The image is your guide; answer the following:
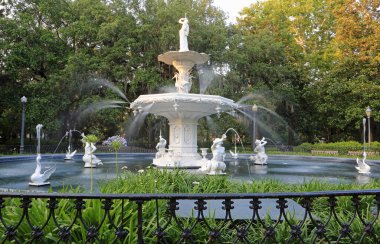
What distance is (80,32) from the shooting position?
88.1ft

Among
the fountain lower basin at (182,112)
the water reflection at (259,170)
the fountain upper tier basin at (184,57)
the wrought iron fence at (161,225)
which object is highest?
the fountain upper tier basin at (184,57)

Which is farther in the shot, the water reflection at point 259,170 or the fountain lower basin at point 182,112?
the water reflection at point 259,170

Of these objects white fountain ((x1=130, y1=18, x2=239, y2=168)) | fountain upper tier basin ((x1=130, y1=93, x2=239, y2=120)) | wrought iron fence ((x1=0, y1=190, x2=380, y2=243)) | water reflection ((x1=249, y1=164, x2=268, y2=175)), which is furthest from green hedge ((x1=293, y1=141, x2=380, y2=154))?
wrought iron fence ((x1=0, y1=190, x2=380, y2=243))

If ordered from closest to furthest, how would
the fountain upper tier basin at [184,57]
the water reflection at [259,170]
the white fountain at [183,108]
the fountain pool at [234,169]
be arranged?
the fountain pool at [234,169] < the white fountain at [183,108] < the water reflection at [259,170] < the fountain upper tier basin at [184,57]

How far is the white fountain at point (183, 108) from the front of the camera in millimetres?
11762

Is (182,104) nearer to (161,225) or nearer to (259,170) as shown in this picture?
(259,170)

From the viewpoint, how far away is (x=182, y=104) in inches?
472

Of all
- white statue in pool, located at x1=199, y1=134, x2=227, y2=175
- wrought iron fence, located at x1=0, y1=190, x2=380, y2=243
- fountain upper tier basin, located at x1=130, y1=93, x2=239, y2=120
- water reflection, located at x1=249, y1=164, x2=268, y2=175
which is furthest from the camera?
water reflection, located at x1=249, y1=164, x2=268, y2=175

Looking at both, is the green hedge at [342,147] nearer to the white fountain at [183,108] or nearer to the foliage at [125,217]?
the white fountain at [183,108]

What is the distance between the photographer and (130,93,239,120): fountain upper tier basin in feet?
38.1

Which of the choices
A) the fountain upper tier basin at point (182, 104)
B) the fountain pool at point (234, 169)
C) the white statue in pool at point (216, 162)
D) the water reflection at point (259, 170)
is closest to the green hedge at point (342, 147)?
the fountain pool at point (234, 169)

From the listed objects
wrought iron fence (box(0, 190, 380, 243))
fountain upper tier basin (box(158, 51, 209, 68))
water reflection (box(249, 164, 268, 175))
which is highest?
fountain upper tier basin (box(158, 51, 209, 68))

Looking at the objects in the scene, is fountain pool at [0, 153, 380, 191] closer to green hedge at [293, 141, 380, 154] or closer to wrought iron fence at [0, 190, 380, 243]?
wrought iron fence at [0, 190, 380, 243]

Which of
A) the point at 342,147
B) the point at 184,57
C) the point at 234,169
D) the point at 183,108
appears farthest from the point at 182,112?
the point at 342,147
